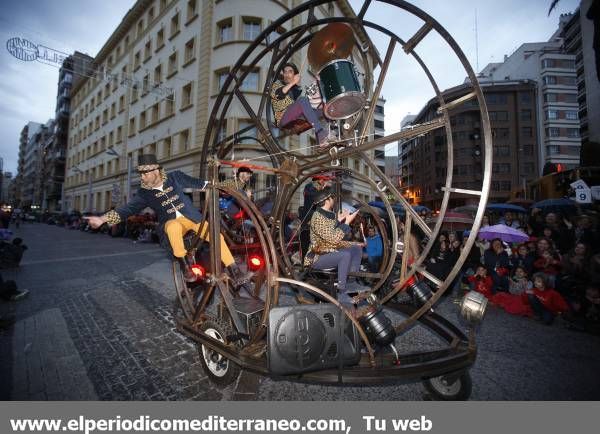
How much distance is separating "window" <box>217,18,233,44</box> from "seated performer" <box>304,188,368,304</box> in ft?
62.6

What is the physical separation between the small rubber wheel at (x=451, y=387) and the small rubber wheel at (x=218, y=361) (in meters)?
1.82

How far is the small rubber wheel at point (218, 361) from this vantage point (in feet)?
8.99

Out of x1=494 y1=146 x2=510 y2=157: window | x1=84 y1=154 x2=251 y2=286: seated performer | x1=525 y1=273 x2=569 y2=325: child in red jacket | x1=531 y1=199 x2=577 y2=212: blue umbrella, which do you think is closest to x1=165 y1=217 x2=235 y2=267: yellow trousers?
x1=84 y1=154 x2=251 y2=286: seated performer

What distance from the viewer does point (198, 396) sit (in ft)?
8.77

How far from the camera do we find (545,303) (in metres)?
5.43

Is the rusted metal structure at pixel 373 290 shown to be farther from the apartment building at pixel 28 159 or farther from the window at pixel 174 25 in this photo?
the apartment building at pixel 28 159

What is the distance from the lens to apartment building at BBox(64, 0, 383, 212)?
17.8 meters

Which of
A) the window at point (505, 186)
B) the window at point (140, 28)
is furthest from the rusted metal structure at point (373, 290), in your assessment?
the window at point (505, 186)

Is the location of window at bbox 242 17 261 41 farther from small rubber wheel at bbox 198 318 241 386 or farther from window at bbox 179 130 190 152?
small rubber wheel at bbox 198 318 241 386

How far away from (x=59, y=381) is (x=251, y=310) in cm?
197

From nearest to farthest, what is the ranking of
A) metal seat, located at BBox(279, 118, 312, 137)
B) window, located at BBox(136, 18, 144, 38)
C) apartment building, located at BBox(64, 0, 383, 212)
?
1. metal seat, located at BBox(279, 118, 312, 137)
2. apartment building, located at BBox(64, 0, 383, 212)
3. window, located at BBox(136, 18, 144, 38)

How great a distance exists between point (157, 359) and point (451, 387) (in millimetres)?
3076

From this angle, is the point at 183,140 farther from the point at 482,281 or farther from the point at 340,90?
the point at 340,90

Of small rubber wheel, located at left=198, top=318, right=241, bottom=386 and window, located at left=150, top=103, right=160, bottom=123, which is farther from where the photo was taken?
window, located at left=150, top=103, right=160, bottom=123
